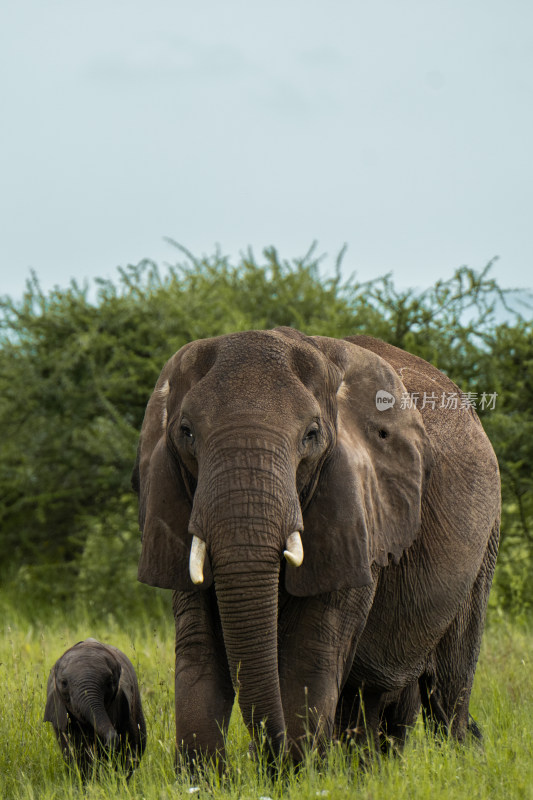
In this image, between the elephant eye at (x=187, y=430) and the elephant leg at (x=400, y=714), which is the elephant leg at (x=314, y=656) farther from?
the elephant leg at (x=400, y=714)

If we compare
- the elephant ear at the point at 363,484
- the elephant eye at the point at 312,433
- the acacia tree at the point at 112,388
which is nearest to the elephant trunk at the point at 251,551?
the elephant eye at the point at 312,433

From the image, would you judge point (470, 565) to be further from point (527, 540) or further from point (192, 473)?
point (527, 540)

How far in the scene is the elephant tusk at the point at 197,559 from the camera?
4.44 metres

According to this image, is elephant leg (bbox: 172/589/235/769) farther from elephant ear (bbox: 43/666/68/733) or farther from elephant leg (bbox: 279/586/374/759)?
elephant ear (bbox: 43/666/68/733)

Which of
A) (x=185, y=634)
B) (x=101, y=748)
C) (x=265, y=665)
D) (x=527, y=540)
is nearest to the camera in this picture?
(x=265, y=665)

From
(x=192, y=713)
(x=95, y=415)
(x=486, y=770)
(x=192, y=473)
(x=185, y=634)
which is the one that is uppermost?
(x=95, y=415)

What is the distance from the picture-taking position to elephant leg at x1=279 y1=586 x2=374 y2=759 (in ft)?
16.0

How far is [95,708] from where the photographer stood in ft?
20.1

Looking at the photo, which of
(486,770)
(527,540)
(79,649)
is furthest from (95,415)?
(486,770)

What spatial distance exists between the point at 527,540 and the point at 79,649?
7.96m

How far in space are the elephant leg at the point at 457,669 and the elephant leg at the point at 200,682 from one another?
7.51ft

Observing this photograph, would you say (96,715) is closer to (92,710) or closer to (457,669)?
(92,710)

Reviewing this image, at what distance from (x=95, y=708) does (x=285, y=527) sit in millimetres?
2286

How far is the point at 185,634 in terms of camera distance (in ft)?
16.7
